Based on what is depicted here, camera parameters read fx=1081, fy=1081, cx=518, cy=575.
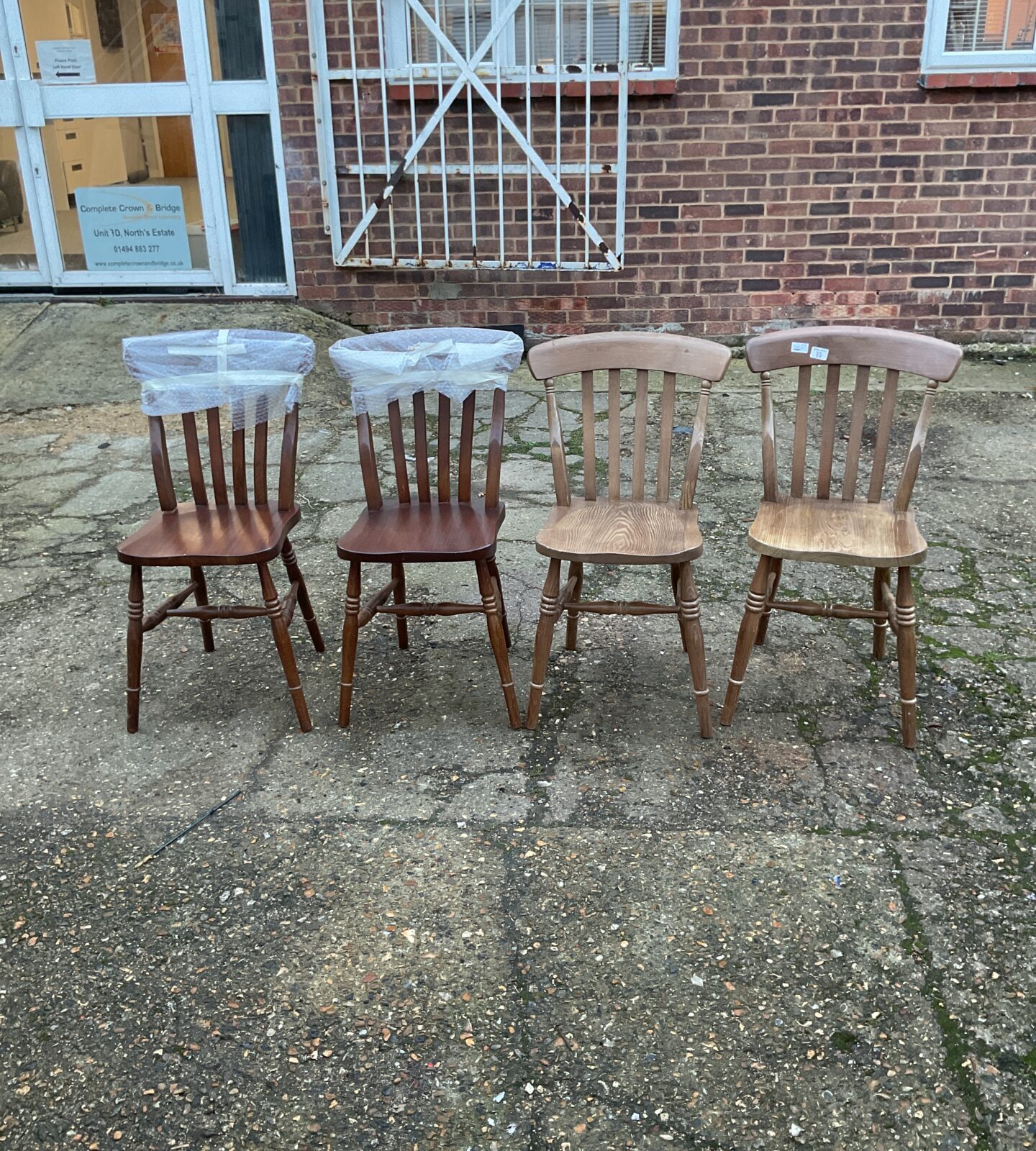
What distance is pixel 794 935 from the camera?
2137 mm

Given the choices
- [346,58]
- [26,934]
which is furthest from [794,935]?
[346,58]

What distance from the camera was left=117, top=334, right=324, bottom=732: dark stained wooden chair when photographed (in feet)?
9.14

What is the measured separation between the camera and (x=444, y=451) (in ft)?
9.95

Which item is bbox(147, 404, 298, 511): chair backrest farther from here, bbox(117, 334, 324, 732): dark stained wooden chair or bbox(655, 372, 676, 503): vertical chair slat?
bbox(655, 372, 676, 503): vertical chair slat

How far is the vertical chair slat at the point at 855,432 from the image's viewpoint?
288 centimetres

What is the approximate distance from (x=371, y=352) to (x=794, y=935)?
1.79m

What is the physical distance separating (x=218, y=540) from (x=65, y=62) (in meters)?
4.41

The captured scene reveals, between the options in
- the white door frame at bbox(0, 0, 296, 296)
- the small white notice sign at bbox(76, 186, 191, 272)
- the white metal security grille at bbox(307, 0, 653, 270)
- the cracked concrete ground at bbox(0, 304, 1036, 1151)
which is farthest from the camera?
the small white notice sign at bbox(76, 186, 191, 272)

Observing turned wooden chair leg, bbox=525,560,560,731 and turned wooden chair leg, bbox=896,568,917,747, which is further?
turned wooden chair leg, bbox=525,560,560,731

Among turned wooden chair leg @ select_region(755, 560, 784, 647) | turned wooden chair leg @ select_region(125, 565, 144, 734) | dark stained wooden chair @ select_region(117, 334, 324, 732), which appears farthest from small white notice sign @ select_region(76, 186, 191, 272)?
turned wooden chair leg @ select_region(755, 560, 784, 647)

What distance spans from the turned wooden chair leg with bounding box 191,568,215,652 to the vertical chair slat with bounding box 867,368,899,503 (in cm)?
191

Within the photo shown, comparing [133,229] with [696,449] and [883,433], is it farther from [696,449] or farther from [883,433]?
[883,433]

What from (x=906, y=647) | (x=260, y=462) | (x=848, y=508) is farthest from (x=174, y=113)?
(x=906, y=647)

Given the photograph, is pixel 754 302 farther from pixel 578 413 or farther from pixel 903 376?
pixel 578 413
